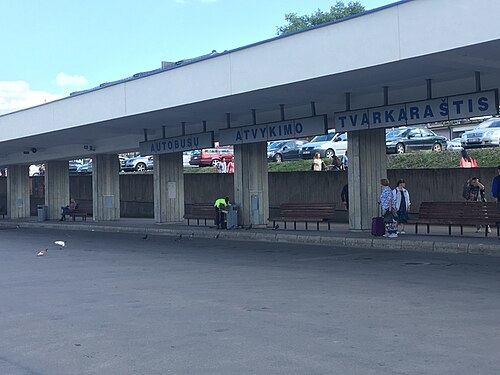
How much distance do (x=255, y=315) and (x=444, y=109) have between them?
31.5ft

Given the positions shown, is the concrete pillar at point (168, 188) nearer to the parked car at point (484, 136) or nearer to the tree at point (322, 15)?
the parked car at point (484, 136)

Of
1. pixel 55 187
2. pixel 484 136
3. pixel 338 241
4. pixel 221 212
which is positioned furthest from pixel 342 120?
pixel 55 187

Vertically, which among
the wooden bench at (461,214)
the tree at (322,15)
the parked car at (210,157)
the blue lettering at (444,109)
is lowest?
the wooden bench at (461,214)

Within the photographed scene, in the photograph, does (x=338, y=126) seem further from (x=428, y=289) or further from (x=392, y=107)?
(x=428, y=289)

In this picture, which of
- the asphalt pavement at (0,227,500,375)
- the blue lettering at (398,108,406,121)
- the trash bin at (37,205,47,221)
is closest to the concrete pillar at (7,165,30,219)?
the trash bin at (37,205,47,221)

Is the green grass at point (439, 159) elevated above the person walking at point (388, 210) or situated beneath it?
elevated above

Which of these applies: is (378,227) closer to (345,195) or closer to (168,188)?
(345,195)

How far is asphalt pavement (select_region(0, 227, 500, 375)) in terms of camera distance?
6.14 meters

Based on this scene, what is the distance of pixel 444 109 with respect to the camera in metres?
16.1

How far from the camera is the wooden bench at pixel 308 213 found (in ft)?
69.6

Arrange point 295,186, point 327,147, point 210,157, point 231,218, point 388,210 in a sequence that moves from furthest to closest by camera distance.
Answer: point 210,157
point 327,147
point 295,186
point 231,218
point 388,210

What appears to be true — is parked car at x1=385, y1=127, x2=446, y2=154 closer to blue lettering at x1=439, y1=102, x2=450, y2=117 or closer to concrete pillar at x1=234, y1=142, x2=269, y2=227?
concrete pillar at x1=234, y1=142, x2=269, y2=227

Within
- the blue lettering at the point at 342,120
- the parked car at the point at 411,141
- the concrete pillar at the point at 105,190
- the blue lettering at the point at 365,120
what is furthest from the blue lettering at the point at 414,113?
the concrete pillar at the point at 105,190

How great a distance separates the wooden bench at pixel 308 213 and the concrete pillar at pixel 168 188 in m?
6.86
